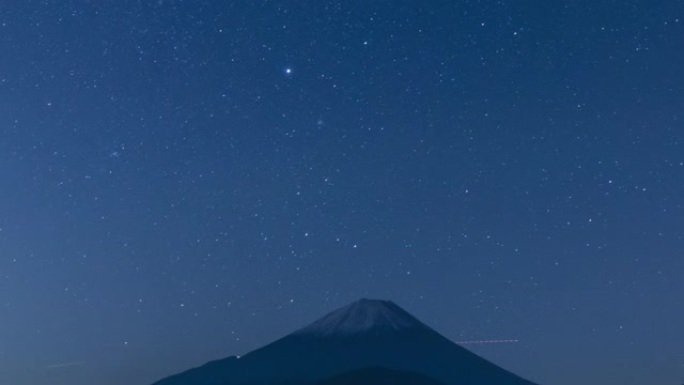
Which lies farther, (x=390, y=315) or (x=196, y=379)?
(x=390, y=315)

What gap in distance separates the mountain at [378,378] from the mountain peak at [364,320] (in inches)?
401

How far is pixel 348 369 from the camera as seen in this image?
85.5m

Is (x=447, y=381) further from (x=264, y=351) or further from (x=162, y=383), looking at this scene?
(x=162, y=383)

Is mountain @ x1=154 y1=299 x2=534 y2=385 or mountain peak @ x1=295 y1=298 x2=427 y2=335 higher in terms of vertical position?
mountain peak @ x1=295 y1=298 x2=427 y2=335

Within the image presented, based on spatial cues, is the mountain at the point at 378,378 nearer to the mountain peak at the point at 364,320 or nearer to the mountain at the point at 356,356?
the mountain at the point at 356,356

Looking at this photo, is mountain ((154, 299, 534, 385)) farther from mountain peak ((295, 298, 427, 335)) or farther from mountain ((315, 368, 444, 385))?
mountain ((315, 368, 444, 385))

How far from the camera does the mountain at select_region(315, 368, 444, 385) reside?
80.6m

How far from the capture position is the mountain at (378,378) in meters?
80.6

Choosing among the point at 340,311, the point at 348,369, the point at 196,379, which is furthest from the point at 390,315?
the point at 196,379

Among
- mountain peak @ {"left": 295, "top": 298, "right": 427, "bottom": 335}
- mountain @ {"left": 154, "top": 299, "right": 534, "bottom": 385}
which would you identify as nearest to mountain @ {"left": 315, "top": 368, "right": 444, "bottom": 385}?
mountain @ {"left": 154, "top": 299, "right": 534, "bottom": 385}

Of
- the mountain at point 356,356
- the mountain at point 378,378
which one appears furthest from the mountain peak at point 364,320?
the mountain at point 378,378

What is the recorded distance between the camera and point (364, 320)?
9625 cm

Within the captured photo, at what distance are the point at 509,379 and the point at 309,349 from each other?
64.4 ft

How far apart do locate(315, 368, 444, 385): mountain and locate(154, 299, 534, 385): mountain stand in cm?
149
